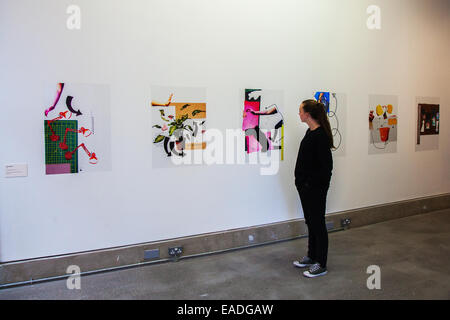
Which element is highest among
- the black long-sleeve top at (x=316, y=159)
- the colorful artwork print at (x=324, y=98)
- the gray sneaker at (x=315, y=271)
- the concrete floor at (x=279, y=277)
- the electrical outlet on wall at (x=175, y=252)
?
the colorful artwork print at (x=324, y=98)

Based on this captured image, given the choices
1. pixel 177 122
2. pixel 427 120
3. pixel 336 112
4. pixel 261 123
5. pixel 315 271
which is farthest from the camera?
pixel 427 120

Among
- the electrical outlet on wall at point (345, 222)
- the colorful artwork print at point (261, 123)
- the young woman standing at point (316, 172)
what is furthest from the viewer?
the electrical outlet on wall at point (345, 222)

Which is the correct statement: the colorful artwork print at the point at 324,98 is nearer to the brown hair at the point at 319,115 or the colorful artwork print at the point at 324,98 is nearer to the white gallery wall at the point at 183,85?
the white gallery wall at the point at 183,85

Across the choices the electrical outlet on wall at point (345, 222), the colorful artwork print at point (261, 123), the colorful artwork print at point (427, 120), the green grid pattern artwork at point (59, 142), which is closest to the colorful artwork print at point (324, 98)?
the colorful artwork print at point (261, 123)

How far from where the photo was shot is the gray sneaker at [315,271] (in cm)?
383

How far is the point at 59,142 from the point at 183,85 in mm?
1420

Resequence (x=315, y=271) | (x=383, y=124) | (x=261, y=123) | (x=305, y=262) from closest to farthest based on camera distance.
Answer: (x=315, y=271)
(x=305, y=262)
(x=261, y=123)
(x=383, y=124)

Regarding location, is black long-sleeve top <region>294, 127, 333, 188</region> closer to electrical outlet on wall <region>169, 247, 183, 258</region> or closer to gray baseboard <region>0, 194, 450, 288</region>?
gray baseboard <region>0, 194, 450, 288</region>

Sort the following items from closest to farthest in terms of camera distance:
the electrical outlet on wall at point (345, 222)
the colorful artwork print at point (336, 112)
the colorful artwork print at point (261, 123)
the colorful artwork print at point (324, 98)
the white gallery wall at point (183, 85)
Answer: the white gallery wall at point (183, 85)
the colorful artwork print at point (261, 123)
the colorful artwork print at point (324, 98)
the colorful artwork print at point (336, 112)
the electrical outlet on wall at point (345, 222)

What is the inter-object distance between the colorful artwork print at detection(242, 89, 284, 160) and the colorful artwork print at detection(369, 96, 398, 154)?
1.68m

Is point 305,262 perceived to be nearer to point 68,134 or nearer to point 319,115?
point 319,115

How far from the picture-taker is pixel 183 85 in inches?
168

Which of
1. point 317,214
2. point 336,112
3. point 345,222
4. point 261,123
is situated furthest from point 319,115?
point 345,222

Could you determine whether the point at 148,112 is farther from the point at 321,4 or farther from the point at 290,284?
the point at 321,4
